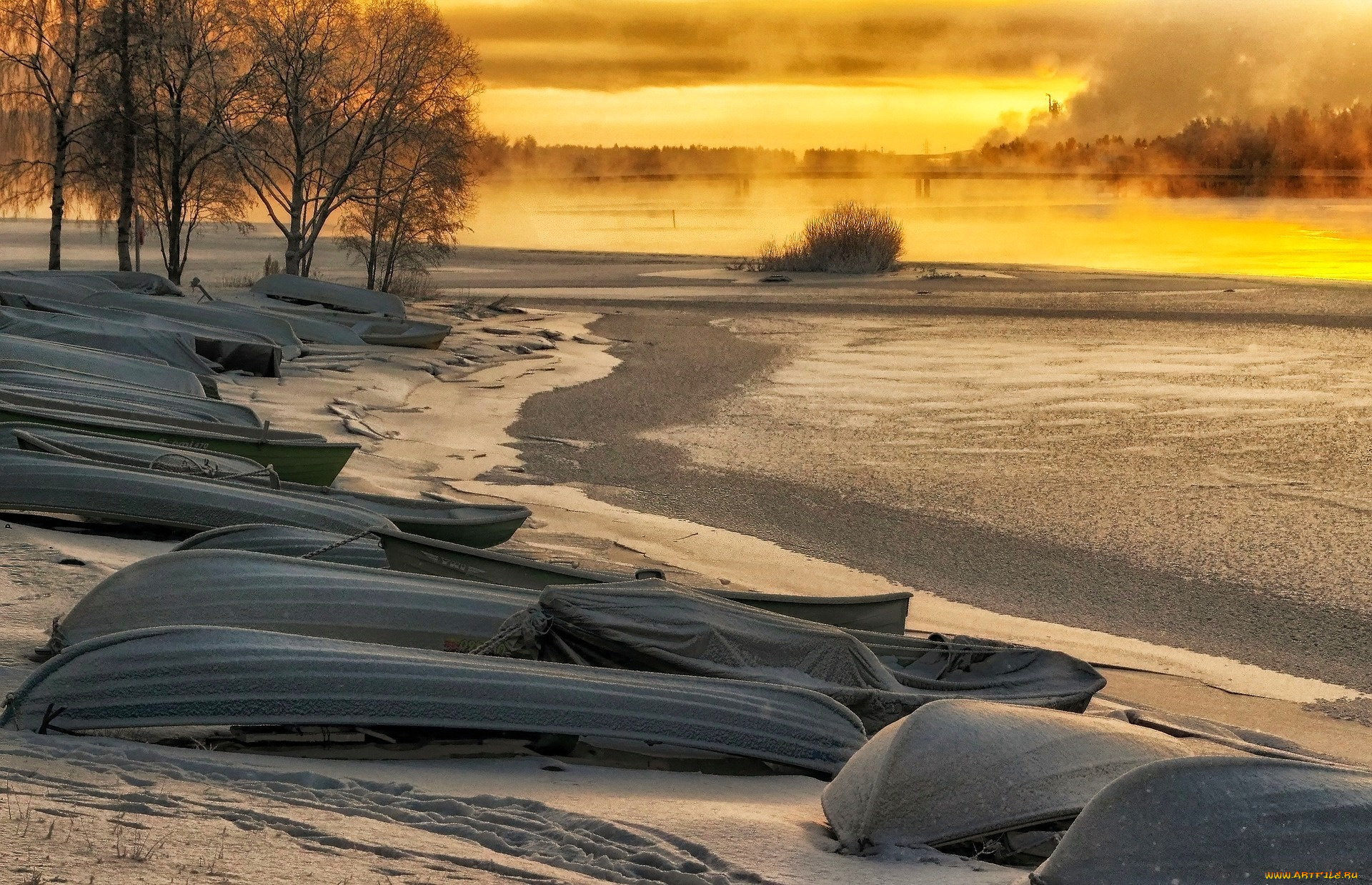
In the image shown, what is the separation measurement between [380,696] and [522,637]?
1.01 metres

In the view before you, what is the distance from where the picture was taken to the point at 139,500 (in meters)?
9.73

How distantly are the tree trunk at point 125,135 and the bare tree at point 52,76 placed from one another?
2.31 feet

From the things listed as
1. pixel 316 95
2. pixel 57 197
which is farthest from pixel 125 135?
pixel 316 95

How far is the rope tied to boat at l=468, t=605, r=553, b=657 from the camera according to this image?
6.51 m

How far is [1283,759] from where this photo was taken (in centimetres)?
422

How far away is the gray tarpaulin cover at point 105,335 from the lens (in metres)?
18.1

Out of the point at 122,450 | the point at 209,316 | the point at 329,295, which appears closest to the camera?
the point at 122,450

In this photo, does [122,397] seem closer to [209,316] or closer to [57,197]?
[209,316]

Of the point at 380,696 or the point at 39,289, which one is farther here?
the point at 39,289

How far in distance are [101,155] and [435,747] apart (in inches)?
1321

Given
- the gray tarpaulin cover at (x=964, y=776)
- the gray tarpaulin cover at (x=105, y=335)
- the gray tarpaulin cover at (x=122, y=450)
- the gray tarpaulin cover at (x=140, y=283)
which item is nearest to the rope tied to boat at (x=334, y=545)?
the gray tarpaulin cover at (x=122, y=450)

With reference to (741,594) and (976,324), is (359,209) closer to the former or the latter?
(976,324)

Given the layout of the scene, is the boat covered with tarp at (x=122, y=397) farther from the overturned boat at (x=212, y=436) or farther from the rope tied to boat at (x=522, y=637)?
the rope tied to boat at (x=522, y=637)

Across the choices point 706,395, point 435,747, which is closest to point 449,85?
point 706,395
